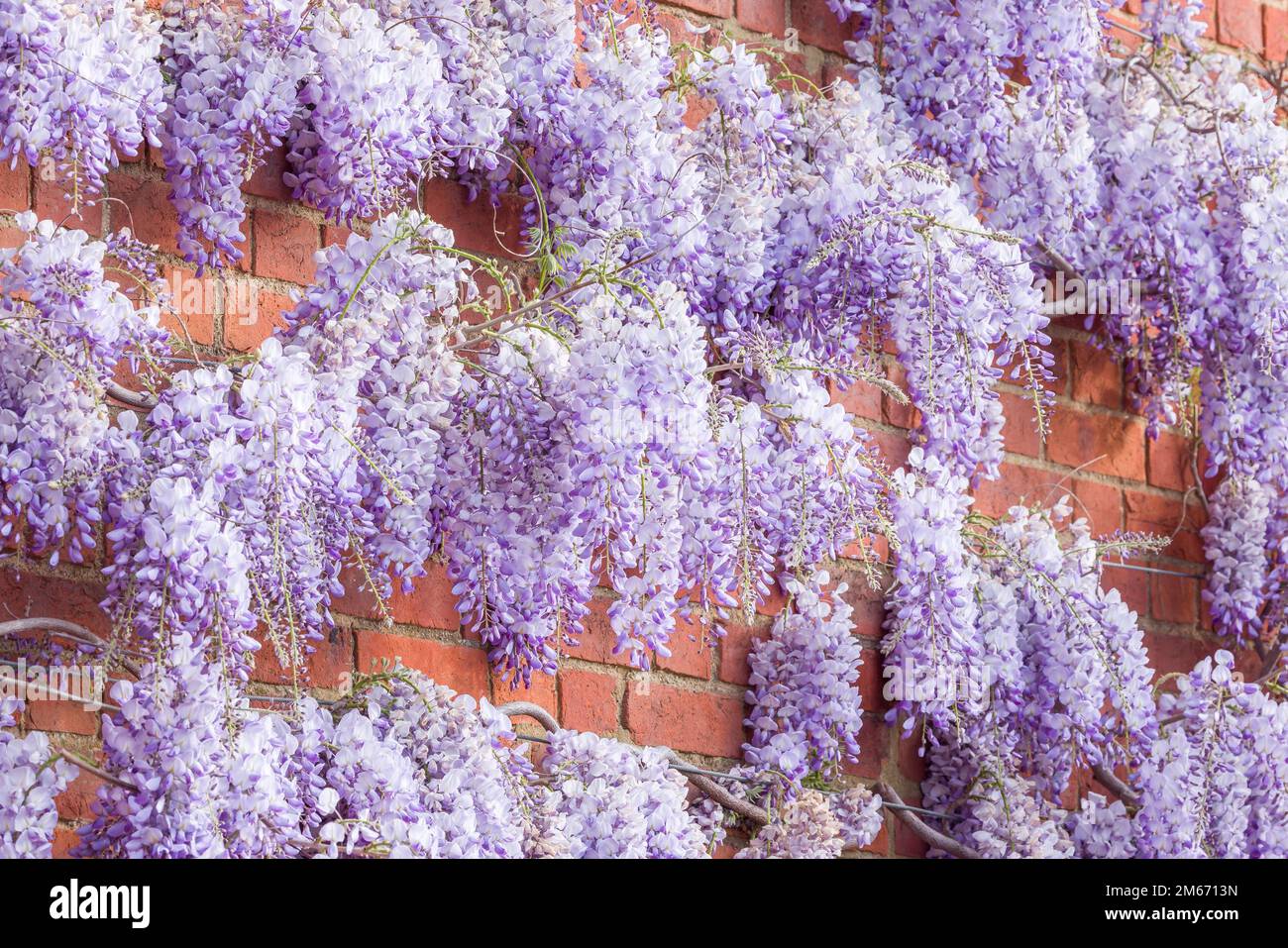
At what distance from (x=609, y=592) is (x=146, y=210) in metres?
0.70

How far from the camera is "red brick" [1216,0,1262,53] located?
2.89 m

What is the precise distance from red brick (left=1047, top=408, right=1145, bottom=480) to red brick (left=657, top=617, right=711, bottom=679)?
0.66m

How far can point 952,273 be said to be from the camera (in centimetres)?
217

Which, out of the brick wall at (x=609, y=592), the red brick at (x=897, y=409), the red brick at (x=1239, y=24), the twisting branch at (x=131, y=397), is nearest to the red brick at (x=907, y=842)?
the brick wall at (x=609, y=592)

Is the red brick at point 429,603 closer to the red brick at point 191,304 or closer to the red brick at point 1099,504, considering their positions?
the red brick at point 191,304

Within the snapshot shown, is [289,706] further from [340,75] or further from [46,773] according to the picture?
[340,75]

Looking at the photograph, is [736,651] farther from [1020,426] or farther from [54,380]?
[54,380]

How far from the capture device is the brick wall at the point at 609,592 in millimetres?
1873

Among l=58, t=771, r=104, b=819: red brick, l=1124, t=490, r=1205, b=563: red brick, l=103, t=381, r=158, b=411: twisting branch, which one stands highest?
l=1124, t=490, r=1205, b=563: red brick

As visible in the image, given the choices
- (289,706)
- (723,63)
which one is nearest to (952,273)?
(723,63)

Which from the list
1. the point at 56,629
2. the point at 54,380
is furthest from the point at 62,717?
the point at 54,380

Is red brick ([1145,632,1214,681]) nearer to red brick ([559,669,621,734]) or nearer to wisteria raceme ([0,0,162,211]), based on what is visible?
red brick ([559,669,621,734])

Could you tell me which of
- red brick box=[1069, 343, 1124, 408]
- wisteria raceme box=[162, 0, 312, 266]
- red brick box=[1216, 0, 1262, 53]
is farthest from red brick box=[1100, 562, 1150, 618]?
wisteria raceme box=[162, 0, 312, 266]

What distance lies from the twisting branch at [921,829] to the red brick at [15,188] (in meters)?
1.26
